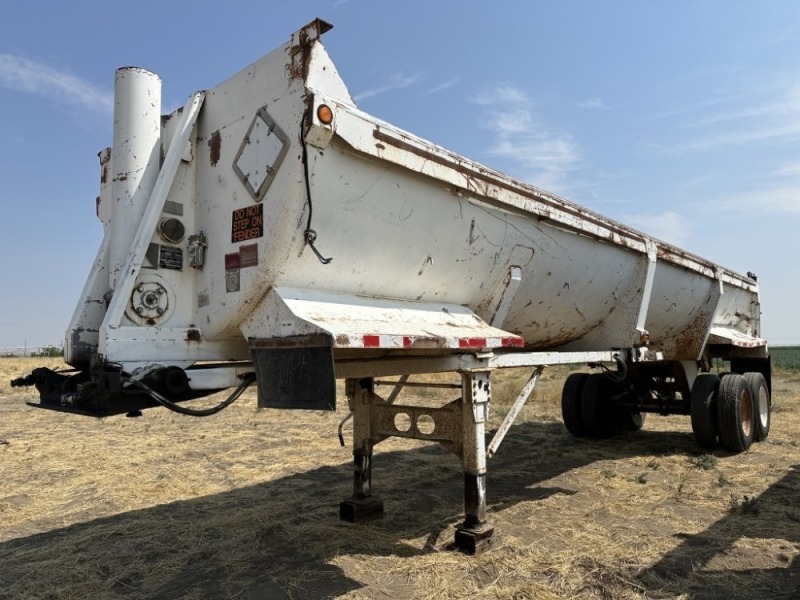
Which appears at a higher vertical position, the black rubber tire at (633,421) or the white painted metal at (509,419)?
the white painted metal at (509,419)

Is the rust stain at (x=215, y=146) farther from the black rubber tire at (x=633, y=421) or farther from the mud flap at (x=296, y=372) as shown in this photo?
the black rubber tire at (x=633, y=421)

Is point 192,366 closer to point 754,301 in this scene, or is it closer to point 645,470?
point 645,470

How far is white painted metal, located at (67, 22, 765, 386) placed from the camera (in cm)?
338

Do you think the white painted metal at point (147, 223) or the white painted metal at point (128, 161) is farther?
the white painted metal at point (128, 161)

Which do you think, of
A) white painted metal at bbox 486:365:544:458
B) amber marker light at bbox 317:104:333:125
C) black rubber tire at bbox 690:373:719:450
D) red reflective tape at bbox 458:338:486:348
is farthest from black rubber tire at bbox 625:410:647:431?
amber marker light at bbox 317:104:333:125

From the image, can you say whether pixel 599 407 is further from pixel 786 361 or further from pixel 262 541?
pixel 786 361

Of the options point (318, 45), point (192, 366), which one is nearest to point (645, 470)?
point (192, 366)

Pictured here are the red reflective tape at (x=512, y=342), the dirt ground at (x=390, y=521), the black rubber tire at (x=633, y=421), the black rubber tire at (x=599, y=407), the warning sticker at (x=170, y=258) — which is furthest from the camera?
the black rubber tire at (x=633, y=421)

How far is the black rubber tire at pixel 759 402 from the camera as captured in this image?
28.2 feet

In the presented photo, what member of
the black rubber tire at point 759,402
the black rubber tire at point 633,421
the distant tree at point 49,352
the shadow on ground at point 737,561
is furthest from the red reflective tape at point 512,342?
the distant tree at point 49,352

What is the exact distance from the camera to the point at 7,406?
14258mm

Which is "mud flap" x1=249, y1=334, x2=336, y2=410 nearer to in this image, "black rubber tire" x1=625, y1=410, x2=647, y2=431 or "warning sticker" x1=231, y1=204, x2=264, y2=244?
"warning sticker" x1=231, y1=204, x2=264, y2=244

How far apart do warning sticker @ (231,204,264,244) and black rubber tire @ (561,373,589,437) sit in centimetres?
701

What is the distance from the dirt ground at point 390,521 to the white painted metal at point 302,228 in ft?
4.64
